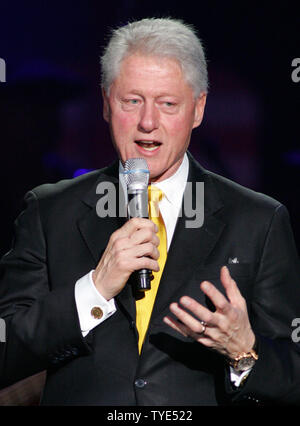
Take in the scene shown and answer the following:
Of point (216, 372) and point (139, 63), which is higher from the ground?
point (139, 63)

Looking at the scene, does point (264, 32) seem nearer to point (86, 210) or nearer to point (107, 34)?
point (107, 34)

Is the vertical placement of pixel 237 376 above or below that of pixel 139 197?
below

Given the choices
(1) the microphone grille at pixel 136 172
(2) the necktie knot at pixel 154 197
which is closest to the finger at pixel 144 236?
(1) the microphone grille at pixel 136 172

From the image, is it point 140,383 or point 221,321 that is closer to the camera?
point 221,321

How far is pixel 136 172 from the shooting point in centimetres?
192

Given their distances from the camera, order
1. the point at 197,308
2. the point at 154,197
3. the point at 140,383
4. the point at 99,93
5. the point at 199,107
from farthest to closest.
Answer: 1. the point at 99,93
2. the point at 199,107
3. the point at 154,197
4. the point at 140,383
5. the point at 197,308

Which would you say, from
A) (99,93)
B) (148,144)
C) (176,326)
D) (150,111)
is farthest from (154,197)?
(99,93)

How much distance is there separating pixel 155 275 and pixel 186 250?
5.0 inches

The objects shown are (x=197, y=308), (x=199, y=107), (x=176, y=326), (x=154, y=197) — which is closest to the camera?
(x=197, y=308)

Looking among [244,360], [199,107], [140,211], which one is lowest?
[244,360]

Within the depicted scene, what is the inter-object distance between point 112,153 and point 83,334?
1.35 metres

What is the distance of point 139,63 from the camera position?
216 cm

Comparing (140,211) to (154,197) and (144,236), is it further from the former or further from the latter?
(154,197)

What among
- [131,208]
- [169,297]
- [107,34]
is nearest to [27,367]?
[169,297]
